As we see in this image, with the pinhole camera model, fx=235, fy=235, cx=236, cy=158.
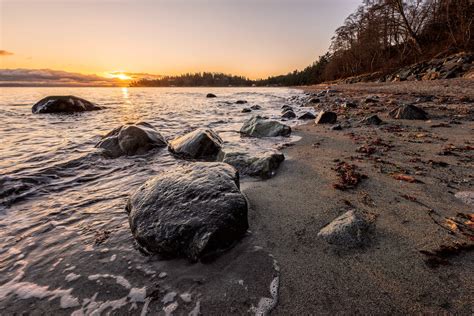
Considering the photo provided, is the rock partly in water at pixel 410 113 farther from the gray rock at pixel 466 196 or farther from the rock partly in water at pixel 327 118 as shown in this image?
the gray rock at pixel 466 196

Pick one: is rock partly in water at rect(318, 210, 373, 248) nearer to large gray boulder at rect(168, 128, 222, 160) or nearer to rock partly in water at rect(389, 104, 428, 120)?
large gray boulder at rect(168, 128, 222, 160)

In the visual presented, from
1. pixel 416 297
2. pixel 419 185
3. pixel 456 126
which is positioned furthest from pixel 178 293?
pixel 456 126

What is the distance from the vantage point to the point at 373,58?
39.4 metres

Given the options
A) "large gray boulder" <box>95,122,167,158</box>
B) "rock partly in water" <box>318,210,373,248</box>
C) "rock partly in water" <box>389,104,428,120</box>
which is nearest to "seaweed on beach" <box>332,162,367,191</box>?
"rock partly in water" <box>318,210,373,248</box>

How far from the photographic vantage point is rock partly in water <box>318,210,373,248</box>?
6.80 ft

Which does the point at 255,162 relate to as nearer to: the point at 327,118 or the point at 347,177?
the point at 347,177

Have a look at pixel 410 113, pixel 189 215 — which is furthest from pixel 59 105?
pixel 410 113

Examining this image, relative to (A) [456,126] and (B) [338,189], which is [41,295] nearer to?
(B) [338,189]

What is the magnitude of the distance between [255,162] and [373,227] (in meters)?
2.06

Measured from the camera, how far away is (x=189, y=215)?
2.22m

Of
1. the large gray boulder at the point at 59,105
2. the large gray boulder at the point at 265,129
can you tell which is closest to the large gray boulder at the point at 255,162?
the large gray boulder at the point at 265,129

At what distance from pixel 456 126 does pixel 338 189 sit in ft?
16.4

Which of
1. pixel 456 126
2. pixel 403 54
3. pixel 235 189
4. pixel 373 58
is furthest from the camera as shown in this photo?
pixel 373 58

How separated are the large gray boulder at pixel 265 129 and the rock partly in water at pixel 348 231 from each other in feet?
15.2
